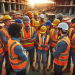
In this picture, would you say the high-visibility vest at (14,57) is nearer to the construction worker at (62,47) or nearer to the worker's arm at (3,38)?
the worker's arm at (3,38)

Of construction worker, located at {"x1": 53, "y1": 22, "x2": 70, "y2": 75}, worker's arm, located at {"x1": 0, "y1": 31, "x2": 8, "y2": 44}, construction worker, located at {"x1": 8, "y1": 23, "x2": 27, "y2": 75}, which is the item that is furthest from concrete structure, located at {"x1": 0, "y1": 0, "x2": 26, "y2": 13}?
construction worker, located at {"x1": 53, "y1": 22, "x2": 70, "y2": 75}

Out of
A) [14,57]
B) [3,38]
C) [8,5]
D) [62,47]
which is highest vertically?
[8,5]

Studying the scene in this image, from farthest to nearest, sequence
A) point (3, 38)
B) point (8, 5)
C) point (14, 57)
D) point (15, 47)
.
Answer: point (8, 5) < point (3, 38) < point (14, 57) < point (15, 47)

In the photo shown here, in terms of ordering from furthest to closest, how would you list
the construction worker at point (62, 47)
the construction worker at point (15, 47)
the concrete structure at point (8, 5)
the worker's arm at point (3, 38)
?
the concrete structure at point (8, 5)
the worker's arm at point (3, 38)
the construction worker at point (62, 47)
the construction worker at point (15, 47)

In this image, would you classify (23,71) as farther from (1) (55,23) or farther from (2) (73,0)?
(2) (73,0)

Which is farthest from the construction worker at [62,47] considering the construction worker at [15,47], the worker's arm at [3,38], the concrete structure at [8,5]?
the concrete structure at [8,5]

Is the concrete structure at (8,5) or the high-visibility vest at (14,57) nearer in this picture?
the high-visibility vest at (14,57)

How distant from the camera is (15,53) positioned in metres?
1.94

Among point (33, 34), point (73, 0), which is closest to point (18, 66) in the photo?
point (33, 34)

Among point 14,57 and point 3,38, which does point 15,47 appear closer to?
point 14,57

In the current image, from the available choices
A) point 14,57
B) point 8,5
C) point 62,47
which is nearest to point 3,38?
point 14,57

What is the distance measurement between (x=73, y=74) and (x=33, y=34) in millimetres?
2430

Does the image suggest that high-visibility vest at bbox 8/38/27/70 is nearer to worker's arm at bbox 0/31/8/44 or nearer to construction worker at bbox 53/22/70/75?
worker's arm at bbox 0/31/8/44

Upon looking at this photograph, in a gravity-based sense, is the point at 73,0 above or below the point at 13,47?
above
